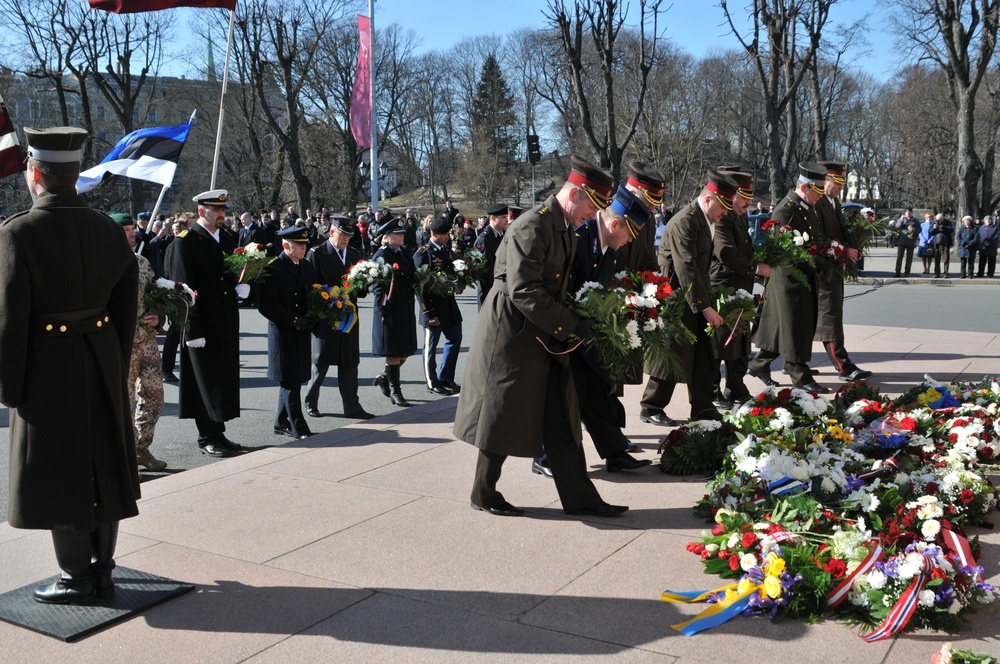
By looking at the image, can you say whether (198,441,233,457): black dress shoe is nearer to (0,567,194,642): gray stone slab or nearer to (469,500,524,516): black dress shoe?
(469,500,524,516): black dress shoe

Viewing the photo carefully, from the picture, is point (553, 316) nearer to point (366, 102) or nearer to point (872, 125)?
point (366, 102)

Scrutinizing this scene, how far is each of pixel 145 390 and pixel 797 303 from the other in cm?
594

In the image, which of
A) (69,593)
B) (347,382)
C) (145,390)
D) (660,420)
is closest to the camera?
(69,593)

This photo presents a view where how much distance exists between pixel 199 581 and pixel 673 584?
2.31 m

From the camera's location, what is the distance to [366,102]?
3117 centimetres

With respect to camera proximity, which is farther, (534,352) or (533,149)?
(533,149)

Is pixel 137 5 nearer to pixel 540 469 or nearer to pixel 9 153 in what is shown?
pixel 9 153

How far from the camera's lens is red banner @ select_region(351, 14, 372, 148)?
100 feet

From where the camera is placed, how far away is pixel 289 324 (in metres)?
8.15

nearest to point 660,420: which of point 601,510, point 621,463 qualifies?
point 621,463

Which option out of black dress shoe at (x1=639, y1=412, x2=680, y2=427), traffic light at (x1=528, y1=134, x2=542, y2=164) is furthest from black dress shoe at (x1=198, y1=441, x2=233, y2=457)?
traffic light at (x1=528, y1=134, x2=542, y2=164)

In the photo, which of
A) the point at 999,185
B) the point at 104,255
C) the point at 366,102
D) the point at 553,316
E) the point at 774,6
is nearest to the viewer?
the point at 104,255

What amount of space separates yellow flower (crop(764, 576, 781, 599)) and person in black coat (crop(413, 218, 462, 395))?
6.48 m

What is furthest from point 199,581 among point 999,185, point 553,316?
point 999,185
